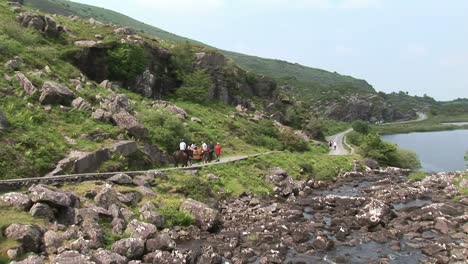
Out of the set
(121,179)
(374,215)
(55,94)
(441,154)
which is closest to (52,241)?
(121,179)

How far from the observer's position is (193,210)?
1373 inches

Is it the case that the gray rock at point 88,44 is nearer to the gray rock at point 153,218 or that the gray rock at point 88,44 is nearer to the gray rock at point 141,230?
the gray rock at point 153,218

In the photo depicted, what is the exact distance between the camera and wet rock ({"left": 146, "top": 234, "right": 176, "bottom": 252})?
27406mm

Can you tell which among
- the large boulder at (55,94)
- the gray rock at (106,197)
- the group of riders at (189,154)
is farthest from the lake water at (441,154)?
the gray rock at (106,197)

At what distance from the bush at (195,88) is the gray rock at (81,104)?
35.9 meters

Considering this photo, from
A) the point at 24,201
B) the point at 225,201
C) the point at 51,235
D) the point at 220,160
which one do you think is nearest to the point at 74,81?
A: the point at 220,160

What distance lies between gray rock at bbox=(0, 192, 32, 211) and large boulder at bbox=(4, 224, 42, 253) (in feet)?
9.26

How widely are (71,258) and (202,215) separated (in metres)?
13.4

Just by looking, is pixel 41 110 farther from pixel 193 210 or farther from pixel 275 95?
pixel 275 95

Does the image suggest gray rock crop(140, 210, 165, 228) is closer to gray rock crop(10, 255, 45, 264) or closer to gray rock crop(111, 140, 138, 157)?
gray rock crop(10, 255, 45, 264)

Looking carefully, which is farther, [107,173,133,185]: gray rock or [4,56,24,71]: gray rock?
[4,56,24,71]: gray rock

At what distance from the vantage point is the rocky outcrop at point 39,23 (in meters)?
64.5

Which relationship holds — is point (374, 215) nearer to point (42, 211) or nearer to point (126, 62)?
point (42, 211)

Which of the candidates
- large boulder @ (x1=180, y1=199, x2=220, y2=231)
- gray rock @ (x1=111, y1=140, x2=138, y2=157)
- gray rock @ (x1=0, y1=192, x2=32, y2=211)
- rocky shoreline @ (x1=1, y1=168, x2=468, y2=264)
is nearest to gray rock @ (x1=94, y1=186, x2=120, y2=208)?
rocky shoreline @ (x1=1, y1=168, x2=468, y2=264)
